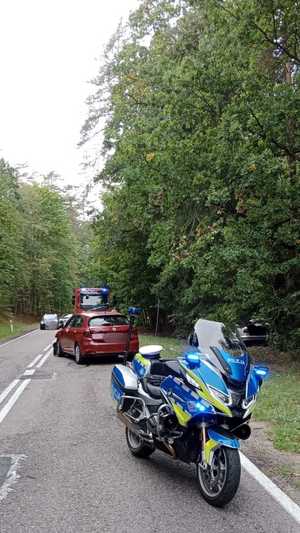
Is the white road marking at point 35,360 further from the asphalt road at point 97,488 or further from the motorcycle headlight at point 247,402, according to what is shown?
the motorcycle headlight at point 247,402

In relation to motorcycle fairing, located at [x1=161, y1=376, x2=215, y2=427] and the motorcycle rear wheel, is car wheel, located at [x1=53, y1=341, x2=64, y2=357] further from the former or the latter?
motorcycle fairing, located at [x1=161, y1=376, x2=215, y2=427]

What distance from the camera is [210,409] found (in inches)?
171

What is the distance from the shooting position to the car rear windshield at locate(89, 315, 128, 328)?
585 inches

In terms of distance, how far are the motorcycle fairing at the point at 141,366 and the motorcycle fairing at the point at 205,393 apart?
121cm

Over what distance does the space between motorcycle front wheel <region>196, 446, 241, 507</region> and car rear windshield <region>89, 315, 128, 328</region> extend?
10.3 meters

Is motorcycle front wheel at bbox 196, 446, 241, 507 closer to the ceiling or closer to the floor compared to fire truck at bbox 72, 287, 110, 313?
closer to the floor

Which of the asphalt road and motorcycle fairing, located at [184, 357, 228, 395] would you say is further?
motorcycle fairing, located at [184, 357, 228, 395]

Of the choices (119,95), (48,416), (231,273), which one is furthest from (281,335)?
(119,95)

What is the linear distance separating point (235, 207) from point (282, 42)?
431cm

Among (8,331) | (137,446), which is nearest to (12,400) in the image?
(137,446)

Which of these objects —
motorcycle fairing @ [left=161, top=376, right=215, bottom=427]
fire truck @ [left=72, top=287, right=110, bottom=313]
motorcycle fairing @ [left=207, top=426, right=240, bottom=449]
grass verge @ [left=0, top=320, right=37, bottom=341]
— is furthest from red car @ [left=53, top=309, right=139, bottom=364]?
grass verge @ [left=0, top=320, right=37, bottom=341]

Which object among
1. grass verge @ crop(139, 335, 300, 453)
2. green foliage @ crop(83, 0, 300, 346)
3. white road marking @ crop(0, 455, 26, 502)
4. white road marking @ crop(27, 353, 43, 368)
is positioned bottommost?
white road marking @ crop(27, 353, 43, 368)

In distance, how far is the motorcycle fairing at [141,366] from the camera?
5906 millimetres

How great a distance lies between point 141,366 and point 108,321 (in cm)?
909
